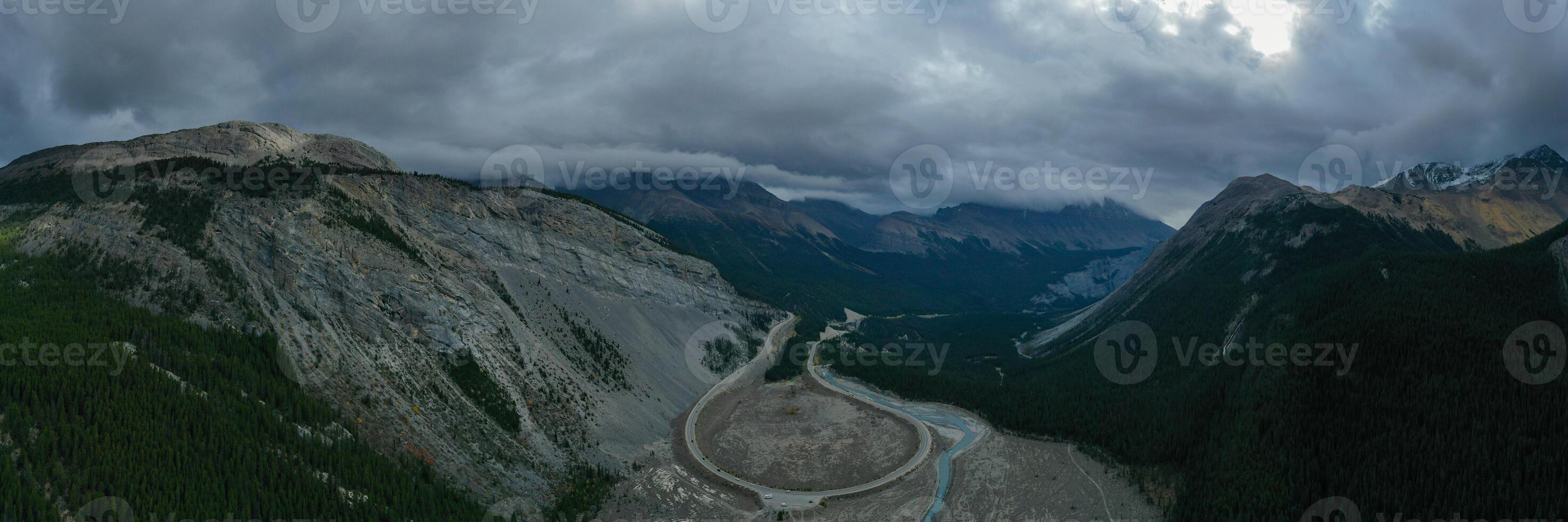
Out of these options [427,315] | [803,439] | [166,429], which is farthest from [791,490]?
[166,429]

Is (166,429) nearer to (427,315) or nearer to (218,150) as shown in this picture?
(427,315)

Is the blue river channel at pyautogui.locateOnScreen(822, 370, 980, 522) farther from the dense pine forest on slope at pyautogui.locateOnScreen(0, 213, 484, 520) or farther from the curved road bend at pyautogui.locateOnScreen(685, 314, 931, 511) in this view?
the dense pine forest on slope at pyautogui.locateOnScreen(0, 213, 484, 520)

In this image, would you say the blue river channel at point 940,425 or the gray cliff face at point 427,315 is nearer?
the gray cliff face at point 427,315

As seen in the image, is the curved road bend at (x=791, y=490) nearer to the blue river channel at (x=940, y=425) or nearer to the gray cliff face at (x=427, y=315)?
the blue river channel at (x=940, y=425)

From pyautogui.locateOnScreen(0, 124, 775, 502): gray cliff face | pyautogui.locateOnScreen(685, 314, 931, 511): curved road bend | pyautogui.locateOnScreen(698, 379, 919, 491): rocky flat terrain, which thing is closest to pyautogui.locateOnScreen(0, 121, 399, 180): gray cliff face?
pyautogui.locateOnScreen(0, 124, 775, 502): gray cliff face

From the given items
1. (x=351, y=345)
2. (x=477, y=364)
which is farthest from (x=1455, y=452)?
(x=351, y=345)

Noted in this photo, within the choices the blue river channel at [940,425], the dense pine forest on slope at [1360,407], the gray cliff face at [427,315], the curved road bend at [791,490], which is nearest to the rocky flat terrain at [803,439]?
the curved road bend at [791,490]

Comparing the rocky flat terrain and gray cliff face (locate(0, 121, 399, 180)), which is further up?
gray cliff face (locate(0, 121, 399, 180))
